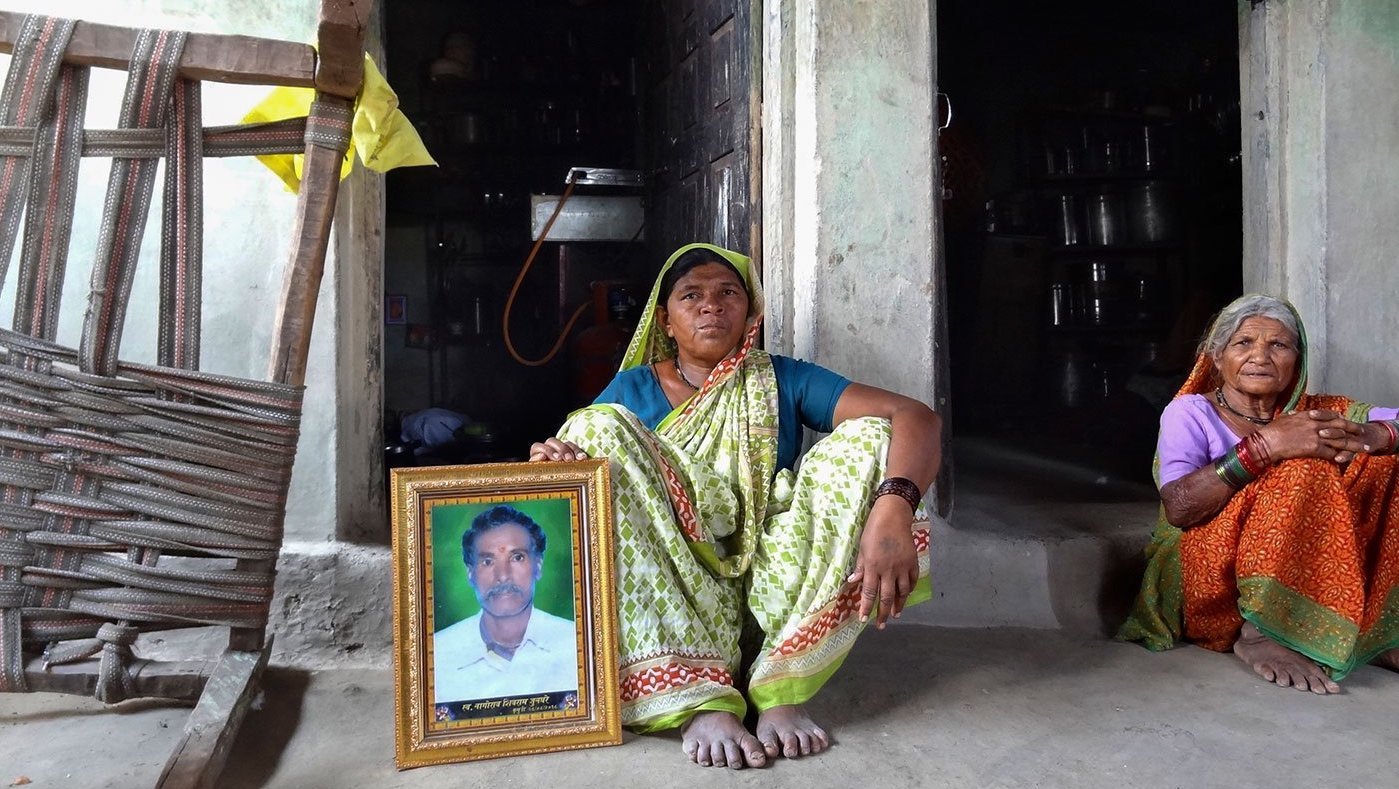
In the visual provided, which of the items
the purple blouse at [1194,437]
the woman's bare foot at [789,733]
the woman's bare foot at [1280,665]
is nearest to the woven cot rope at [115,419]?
the woman's bare foot at [789,733]

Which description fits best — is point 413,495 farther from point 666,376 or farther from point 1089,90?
point 1089,90

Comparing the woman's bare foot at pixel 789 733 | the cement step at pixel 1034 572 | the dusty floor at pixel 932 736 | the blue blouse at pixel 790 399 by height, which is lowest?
the dusty floor at pixel 932 736

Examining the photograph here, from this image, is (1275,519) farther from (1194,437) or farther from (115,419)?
(115,419)

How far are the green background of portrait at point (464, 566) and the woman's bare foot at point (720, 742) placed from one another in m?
0.32

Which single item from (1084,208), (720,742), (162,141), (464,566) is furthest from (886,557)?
(1084,208)

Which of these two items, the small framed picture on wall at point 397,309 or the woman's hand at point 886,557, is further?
the small framed picture on wall at point 397,309

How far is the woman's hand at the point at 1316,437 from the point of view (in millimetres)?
2199

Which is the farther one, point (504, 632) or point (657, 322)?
point (657, 322)

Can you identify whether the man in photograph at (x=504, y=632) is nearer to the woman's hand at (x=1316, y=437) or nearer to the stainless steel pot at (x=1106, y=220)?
the woman's hand at (x=1316, y=437)

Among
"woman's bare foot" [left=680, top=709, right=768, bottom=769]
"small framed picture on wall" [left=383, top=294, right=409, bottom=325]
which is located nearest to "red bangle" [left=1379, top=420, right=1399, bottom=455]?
"woman's bare foot" [left=680, top=709, right=768, bottom=769]

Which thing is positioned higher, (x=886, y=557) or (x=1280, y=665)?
(x=886, y=557)

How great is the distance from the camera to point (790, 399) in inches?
88.0

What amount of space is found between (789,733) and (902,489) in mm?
518

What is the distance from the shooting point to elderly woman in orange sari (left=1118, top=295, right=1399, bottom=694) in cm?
218
